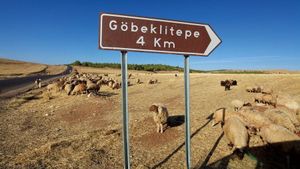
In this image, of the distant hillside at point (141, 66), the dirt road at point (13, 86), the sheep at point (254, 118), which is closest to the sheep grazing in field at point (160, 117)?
the sheep at point (254, 118)

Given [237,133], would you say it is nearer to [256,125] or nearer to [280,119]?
[256,125]

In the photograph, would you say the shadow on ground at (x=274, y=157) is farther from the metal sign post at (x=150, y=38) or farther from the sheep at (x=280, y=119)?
the metal sign post at (x=150, y=38)

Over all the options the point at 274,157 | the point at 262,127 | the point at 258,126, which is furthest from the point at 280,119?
the point at 274,157

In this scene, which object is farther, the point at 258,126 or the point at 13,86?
the point at 13,86

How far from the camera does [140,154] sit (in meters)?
7.74

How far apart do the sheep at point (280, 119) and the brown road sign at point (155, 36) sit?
152 inches

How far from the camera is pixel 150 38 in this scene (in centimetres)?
520

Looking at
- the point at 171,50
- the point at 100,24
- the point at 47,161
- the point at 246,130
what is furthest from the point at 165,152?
the point at 100,24

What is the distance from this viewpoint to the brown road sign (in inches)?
194

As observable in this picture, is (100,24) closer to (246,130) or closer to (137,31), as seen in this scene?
(137,31)

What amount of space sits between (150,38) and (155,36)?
0.37 ft

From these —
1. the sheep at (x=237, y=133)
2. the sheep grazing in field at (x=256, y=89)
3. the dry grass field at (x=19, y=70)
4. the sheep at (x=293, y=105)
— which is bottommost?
the sheep at (x=237, y=133)

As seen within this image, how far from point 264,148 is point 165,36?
4224 mm

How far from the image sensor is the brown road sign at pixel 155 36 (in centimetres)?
492
